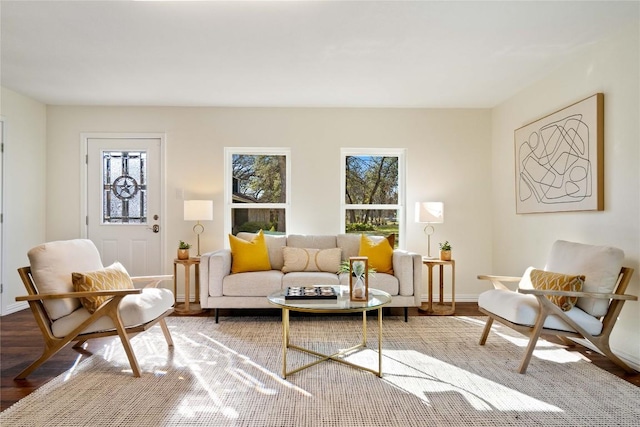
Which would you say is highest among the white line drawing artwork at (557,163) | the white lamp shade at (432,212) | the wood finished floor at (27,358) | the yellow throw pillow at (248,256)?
the white line drawing artwork at (557,163)

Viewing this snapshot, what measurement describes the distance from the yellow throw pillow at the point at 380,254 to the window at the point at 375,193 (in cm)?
82

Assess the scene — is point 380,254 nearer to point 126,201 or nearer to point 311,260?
point 311,260

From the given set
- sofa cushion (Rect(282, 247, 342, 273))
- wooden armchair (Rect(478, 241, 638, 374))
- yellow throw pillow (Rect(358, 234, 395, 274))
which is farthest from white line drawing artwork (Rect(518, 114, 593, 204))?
sofa cushion (Rect(282, 247, 342, 273))

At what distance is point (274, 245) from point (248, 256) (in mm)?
450

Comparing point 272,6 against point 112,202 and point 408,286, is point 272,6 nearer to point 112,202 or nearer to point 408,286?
point 408,286

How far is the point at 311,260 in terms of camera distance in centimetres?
416

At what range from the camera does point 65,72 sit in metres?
3.69

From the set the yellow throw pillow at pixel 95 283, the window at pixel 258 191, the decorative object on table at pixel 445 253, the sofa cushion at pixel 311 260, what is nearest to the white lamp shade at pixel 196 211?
the window at pixel 258 191

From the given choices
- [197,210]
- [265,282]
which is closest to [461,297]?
[265,282]

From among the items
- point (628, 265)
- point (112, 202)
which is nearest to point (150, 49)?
point (112, 202)

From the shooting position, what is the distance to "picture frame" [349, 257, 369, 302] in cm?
271

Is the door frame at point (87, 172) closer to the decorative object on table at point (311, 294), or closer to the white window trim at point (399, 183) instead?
the white window trim at point (399, 183)

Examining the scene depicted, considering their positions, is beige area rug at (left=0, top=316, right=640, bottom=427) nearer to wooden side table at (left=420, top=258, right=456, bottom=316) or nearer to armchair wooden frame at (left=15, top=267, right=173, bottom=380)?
armchair wooden frame at (left=15, top=267, right=173, bottom=380)

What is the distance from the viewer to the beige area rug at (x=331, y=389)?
79.1 inches
